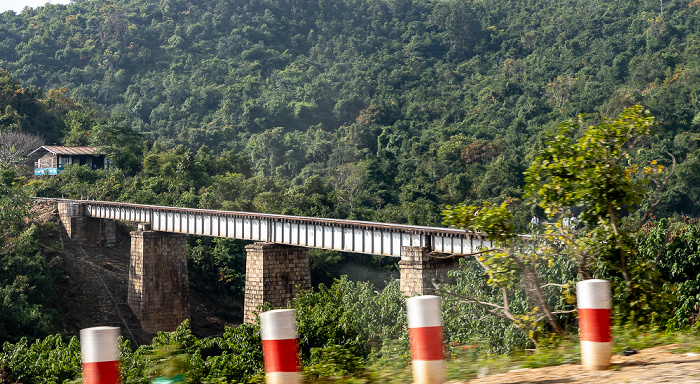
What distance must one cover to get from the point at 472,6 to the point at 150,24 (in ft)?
231

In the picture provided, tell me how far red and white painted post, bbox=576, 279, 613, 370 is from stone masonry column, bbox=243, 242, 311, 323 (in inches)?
1224

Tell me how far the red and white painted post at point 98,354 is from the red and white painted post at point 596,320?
3.97m

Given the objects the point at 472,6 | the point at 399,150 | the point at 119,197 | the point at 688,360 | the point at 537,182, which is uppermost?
the point at 472,6

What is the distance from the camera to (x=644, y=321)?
10.1 metres

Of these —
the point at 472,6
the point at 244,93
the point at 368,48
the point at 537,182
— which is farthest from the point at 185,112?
the point at 537,182

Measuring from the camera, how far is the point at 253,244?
3853 centimetres

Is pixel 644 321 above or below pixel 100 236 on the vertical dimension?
below

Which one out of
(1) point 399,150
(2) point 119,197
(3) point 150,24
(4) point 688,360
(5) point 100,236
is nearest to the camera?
(4) point 688,360

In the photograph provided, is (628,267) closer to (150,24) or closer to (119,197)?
(119,197)

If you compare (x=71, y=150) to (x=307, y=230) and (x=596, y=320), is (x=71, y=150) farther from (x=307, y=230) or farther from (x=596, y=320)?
(x=596, y=320)

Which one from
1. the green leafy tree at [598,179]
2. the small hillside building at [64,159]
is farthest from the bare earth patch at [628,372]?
the small hillside building at [64,159]

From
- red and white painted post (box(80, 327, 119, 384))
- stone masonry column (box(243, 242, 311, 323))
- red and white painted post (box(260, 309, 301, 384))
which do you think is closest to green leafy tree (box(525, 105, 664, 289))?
red and white painted post (box(260, 309, 301, 384))

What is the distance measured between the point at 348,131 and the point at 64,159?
49919mm

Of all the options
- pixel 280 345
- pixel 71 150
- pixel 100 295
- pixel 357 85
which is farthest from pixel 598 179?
pixel 357 85
